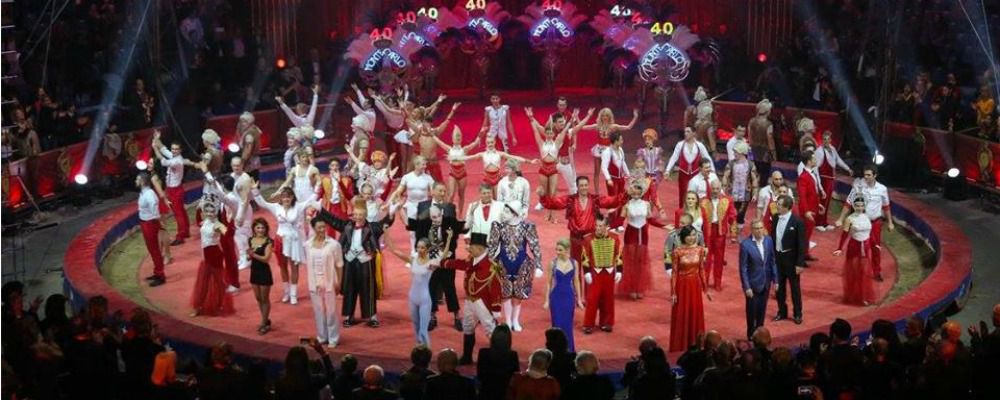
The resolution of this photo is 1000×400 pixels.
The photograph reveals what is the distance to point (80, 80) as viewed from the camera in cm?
2380

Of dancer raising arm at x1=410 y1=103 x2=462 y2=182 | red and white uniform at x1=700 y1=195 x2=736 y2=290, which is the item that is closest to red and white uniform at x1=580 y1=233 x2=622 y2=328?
red and white uniform at x1=700 y1=195 x2=736 y2=290

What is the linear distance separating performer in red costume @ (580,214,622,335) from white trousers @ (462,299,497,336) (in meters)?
1.27

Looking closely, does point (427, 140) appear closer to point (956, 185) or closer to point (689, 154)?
point (689, 154)

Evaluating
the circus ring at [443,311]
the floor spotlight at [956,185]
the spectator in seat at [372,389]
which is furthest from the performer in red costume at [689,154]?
the spectator in seat at [372,389]

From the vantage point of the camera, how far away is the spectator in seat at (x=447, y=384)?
9.60 meters

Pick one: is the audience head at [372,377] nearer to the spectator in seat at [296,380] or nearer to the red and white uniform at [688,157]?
the spectator in seat at [296,380]

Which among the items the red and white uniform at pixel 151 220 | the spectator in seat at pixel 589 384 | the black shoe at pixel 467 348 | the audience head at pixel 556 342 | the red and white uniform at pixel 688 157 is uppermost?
the red and white uniform at pixel 688 157

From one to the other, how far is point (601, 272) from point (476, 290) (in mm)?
1471

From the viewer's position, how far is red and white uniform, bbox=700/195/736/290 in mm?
15461

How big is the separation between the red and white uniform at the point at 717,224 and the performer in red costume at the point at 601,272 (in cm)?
167

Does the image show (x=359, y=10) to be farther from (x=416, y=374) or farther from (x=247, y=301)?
(x=416, y=374)

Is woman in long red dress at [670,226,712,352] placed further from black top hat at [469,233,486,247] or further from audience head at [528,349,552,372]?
audience head at [528,349,552,372]

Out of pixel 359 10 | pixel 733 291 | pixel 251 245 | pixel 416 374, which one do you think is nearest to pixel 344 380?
pixel 416 374

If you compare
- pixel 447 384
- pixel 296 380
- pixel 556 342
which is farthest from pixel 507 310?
pixel 296 380
